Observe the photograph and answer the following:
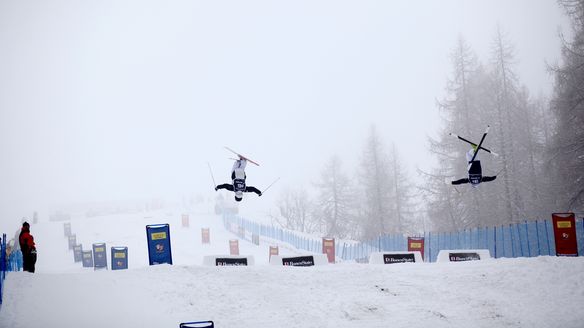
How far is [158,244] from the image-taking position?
13.9 meters

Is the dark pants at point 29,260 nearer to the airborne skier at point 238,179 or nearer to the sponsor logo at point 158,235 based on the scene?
the sponsor logo at point 158,235

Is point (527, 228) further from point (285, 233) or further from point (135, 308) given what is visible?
point (285, 233)

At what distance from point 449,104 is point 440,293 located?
25.6 m

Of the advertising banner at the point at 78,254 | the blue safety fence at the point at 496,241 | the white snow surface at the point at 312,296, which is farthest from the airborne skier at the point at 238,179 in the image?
the advertising banner at the point at 78,254

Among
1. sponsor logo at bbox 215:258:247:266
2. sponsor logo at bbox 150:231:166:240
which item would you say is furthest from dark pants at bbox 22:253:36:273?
sponsor logo at bbox 215:258:247:266

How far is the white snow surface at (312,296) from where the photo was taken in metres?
9.23

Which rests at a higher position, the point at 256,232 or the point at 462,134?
the point at 462,134

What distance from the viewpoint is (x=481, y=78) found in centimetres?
3644

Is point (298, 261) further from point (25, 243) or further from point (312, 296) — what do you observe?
point (25, 243)

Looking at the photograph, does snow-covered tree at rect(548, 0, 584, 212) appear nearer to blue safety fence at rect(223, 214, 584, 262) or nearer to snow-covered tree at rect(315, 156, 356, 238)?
blue safety fence at rect(223, 214, 584, 262)

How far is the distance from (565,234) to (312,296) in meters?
9.92

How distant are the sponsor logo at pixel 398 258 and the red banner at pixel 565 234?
16.6 ft

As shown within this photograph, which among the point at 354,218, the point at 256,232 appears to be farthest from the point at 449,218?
the point at 256,232

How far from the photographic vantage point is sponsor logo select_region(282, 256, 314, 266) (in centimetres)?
1516
